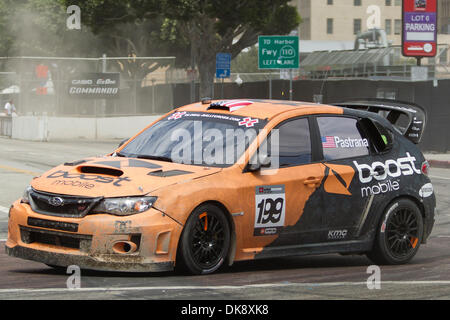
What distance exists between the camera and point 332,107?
8.55m

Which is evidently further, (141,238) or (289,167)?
(289,167)

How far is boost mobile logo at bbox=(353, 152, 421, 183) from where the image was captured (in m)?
8.31

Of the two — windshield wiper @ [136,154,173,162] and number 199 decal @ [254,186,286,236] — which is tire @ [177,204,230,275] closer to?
number 199 decal @ [254,186,286,236]

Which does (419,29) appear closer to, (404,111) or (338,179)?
(404,111)

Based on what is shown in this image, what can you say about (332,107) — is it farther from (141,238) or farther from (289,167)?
(141,238)

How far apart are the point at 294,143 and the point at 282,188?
542mm

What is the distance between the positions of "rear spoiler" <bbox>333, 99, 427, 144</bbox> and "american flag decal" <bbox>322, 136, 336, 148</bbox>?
1.14 m

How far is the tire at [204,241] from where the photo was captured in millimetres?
6980

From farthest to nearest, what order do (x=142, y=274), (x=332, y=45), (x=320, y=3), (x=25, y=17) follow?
1. (x=320, y=3)
2. (x=332, y=45)
3. (x=25, y=17)
4. (x=142, y=274)

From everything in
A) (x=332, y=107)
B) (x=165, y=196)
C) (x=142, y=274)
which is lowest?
(x=142, y=274)

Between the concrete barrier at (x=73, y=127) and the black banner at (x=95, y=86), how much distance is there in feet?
3.79

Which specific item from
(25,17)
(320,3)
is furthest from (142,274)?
(320,3)
